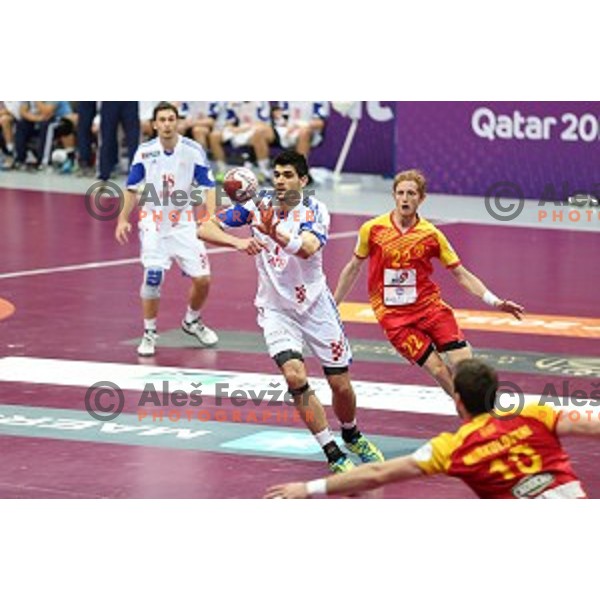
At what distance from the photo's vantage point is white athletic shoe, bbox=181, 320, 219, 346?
1773 cm

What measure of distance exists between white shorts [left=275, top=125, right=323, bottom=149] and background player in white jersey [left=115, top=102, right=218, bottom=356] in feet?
41.3

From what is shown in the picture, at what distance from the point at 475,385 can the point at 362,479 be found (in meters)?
0.74

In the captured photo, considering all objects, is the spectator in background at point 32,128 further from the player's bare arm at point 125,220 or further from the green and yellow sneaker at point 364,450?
the green and yellow sneaker at point 364,450

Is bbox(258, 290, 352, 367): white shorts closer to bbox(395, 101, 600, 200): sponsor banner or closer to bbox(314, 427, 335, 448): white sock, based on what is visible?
bbox(314, 427, 335, 448): white sock

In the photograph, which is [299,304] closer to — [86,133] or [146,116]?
[86,133]

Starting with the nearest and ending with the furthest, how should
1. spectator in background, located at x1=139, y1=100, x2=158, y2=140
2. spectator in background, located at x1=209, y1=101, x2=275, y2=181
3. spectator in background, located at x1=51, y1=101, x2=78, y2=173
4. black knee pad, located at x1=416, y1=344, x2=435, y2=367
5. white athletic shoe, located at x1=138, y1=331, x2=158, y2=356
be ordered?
black knee pad, located at x1=416, y1=344, x2=435, y2=367 → white athletic shoe, located at x1=138, y1=331, x2=158, y2=356 → spectator in background, located at x1=209, y1=101, x2=275, y2=181 → spectator in background, located at x1=139, y1=100, x2=158, y2=140 → spectator in background, located at x1=51, y1=101, x2=78, y2=173

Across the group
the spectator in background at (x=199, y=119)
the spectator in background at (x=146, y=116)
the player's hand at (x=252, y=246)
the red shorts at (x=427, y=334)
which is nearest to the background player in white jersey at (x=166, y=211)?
the red shorts at (x=427, y=334)

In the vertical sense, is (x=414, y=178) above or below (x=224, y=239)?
above

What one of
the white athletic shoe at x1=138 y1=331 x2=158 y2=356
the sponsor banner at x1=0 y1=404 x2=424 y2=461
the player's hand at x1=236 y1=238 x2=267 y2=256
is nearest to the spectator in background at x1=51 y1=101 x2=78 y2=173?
the white athletic shoe at x1=138 y1=331 x2=158 y2=356

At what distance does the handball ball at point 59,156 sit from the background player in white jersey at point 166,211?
15.7 m

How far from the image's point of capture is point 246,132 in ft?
101

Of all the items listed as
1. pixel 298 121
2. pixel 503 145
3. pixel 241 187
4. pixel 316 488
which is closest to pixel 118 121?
pixel 298 121

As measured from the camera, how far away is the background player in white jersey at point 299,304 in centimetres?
1290

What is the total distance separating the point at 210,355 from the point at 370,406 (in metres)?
2.49
